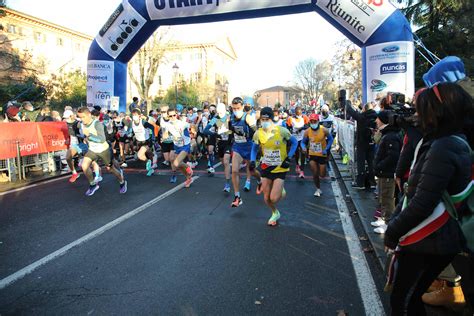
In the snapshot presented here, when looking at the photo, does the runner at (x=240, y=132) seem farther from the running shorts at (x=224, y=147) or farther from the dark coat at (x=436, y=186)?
the dark coat at (x=436, y=186)

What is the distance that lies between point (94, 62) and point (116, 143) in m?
3.22

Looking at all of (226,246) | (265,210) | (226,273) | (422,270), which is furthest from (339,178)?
(422,270)

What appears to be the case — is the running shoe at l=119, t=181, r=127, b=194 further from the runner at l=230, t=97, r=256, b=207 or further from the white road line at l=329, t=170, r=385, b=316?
the white road line at l=329, t=170, r=385, b=316

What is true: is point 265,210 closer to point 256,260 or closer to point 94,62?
point 256,260

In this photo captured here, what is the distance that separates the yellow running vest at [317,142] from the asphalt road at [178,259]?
1.04 meters

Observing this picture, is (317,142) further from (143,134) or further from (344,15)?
(143,134)

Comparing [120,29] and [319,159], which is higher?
[120,29]

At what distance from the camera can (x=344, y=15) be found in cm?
1056

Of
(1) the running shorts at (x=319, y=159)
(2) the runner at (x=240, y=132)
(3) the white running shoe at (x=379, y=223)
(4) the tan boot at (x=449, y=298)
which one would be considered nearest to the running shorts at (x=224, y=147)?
(2) the runner at (x=240, y=132)

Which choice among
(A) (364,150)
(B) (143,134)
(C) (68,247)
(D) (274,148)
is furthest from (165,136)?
(C) (68,247)

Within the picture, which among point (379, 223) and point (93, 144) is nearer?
point (379, 223)

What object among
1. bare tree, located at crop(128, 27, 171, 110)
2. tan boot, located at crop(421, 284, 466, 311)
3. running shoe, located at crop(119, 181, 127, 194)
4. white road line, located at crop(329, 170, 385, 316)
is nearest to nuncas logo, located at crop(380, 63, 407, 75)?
white road line, located at crop(329, 170, 385, 316)

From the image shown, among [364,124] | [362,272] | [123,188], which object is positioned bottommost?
[362,272]

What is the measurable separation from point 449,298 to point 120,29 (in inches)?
502
